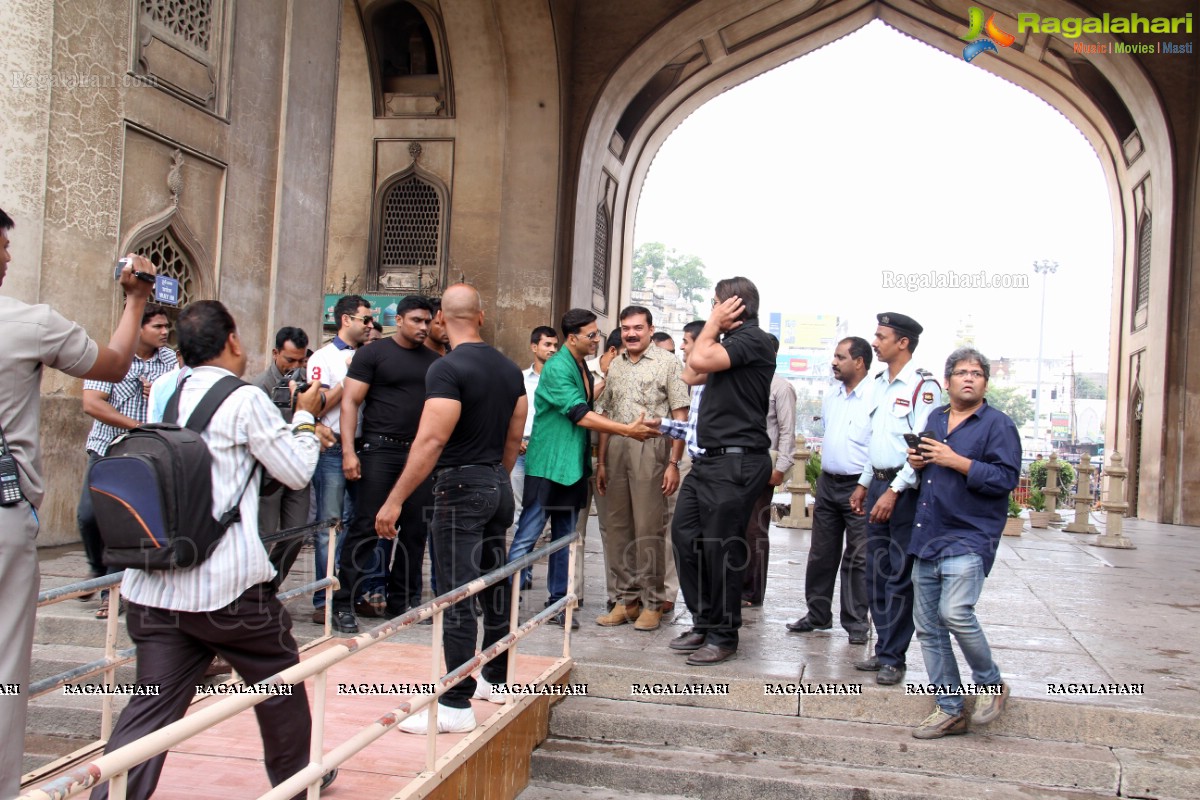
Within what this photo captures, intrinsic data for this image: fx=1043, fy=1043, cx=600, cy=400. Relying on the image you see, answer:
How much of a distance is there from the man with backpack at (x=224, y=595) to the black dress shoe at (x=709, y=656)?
2496mm

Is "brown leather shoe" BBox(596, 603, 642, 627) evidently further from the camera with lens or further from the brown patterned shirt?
the camera with lens

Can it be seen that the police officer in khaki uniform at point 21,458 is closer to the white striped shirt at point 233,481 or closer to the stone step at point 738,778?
the white striped shirt at point 233,481

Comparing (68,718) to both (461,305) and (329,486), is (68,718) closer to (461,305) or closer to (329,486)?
(329,486)

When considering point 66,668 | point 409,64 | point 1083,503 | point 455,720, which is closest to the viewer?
point 455,720

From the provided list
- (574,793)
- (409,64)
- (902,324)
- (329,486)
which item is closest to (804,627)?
(902,324)

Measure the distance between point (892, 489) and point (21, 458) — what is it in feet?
12.5

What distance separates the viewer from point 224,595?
3.05m

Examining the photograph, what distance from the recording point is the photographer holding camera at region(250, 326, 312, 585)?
216 inches

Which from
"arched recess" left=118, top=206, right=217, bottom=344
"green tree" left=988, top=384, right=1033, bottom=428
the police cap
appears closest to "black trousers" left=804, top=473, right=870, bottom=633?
the police cap

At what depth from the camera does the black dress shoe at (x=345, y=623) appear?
18.9 ft

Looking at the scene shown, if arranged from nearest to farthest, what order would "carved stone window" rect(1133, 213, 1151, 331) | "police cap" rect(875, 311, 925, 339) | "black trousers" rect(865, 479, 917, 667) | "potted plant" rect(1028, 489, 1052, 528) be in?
1. "black trousers" rect(865, 479, 917, 667)
2. "police cap" rect(875, 311, 925, 339)
3. "potted plant" rect(1028, 489, 1052, 528)
4. "carved stone window" rect(1133, 213, 1151, 331)

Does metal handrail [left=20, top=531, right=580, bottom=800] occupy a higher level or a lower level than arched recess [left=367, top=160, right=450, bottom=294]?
lower

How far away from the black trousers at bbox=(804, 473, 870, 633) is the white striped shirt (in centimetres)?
354

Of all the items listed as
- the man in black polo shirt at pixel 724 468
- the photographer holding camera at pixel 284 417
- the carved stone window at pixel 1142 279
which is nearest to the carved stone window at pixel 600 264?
the carved stone window at pixel 1142 279
